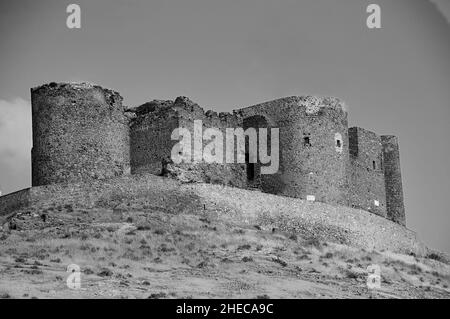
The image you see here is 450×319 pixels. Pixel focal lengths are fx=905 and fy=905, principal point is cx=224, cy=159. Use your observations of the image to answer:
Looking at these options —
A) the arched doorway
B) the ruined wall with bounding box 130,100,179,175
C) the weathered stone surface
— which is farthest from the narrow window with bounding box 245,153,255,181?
the ruined wall with bounding box 130,100,179,175

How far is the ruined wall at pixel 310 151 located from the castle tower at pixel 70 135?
26.9ft

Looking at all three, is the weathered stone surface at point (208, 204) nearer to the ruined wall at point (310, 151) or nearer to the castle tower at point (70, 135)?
the castle tower at point (70, 135)

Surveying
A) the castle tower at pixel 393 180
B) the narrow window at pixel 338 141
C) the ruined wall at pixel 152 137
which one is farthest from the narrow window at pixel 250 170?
the castle tower at pixel 393 180

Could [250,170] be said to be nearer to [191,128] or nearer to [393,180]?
[191,128]

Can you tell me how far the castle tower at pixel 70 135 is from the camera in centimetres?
3919

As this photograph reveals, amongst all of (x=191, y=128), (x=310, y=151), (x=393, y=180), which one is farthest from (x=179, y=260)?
(x=393, y=180)

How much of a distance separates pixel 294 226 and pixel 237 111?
811cm

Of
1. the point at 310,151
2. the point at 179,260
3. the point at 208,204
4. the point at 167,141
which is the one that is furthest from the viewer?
the point at 310,151

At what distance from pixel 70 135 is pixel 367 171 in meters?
16.3

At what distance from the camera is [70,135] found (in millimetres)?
39281
